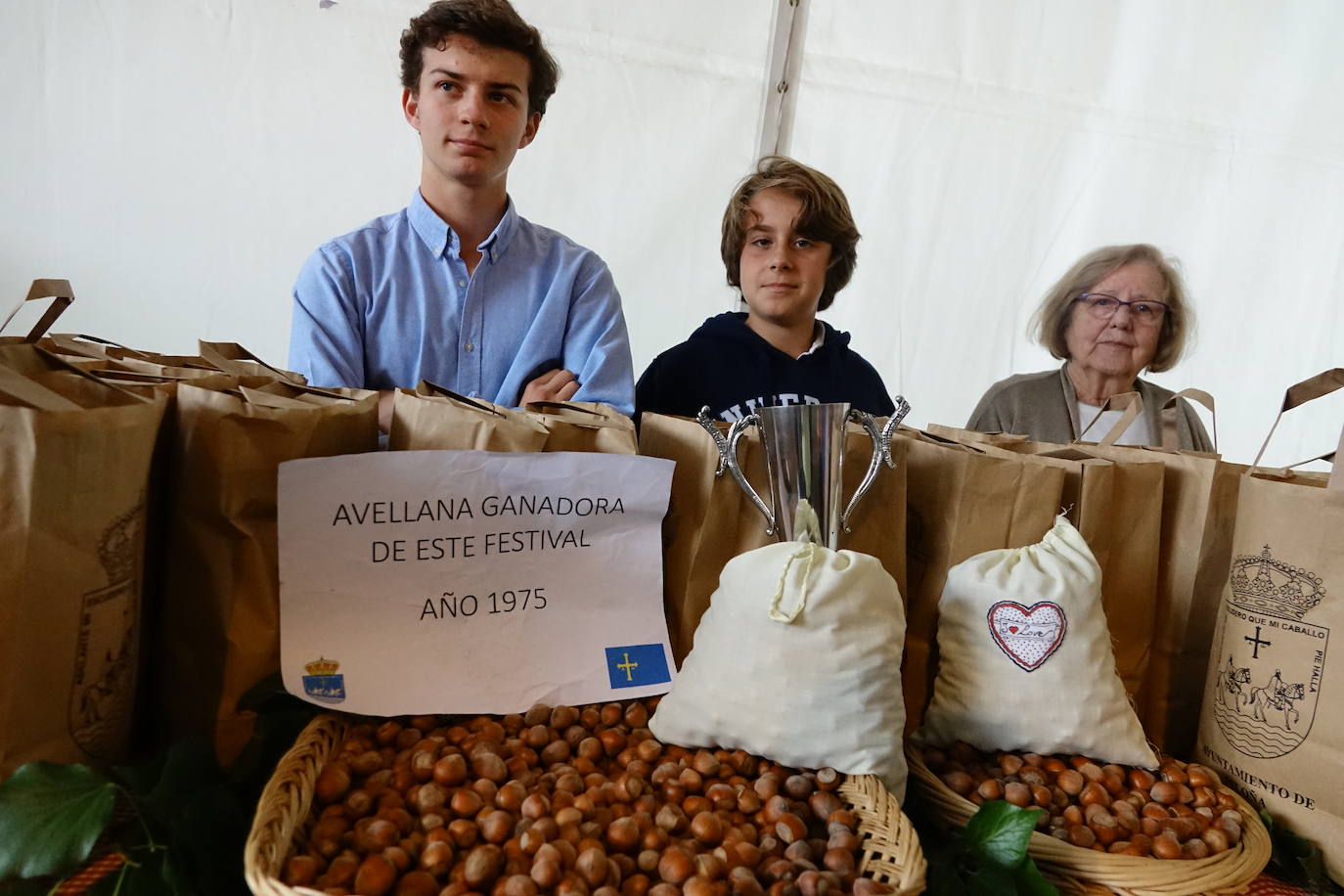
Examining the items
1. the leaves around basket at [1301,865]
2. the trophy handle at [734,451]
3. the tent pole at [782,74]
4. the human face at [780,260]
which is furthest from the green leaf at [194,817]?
the tent pole at [782,74]

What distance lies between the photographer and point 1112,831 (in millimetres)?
634

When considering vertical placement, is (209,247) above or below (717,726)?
above

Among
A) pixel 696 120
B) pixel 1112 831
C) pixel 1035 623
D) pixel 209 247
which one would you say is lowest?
pixel 1112 831

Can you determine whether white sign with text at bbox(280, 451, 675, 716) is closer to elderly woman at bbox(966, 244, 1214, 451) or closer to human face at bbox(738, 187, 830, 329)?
human face at bbox(738, 187, 830, 329)

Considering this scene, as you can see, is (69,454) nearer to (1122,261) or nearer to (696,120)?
(696,120)

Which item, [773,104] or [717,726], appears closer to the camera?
[717,726]

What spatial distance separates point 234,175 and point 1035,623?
1.73 meters

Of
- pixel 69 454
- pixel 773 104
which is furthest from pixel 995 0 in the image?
pixel 69 454

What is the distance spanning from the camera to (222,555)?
0.64 m

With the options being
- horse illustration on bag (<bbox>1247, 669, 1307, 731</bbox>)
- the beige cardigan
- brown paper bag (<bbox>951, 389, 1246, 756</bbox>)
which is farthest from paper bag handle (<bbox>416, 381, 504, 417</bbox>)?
the beige cardigan

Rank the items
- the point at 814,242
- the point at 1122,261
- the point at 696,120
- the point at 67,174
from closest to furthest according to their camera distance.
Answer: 1. the point at 814,242
2. the point at 67,174
3. the point at 1122,261
4. the point at 696,120

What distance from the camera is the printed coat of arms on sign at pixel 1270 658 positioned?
710 millimetres

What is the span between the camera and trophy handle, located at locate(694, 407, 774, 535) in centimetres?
75

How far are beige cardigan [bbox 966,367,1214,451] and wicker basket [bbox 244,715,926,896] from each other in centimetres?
130
